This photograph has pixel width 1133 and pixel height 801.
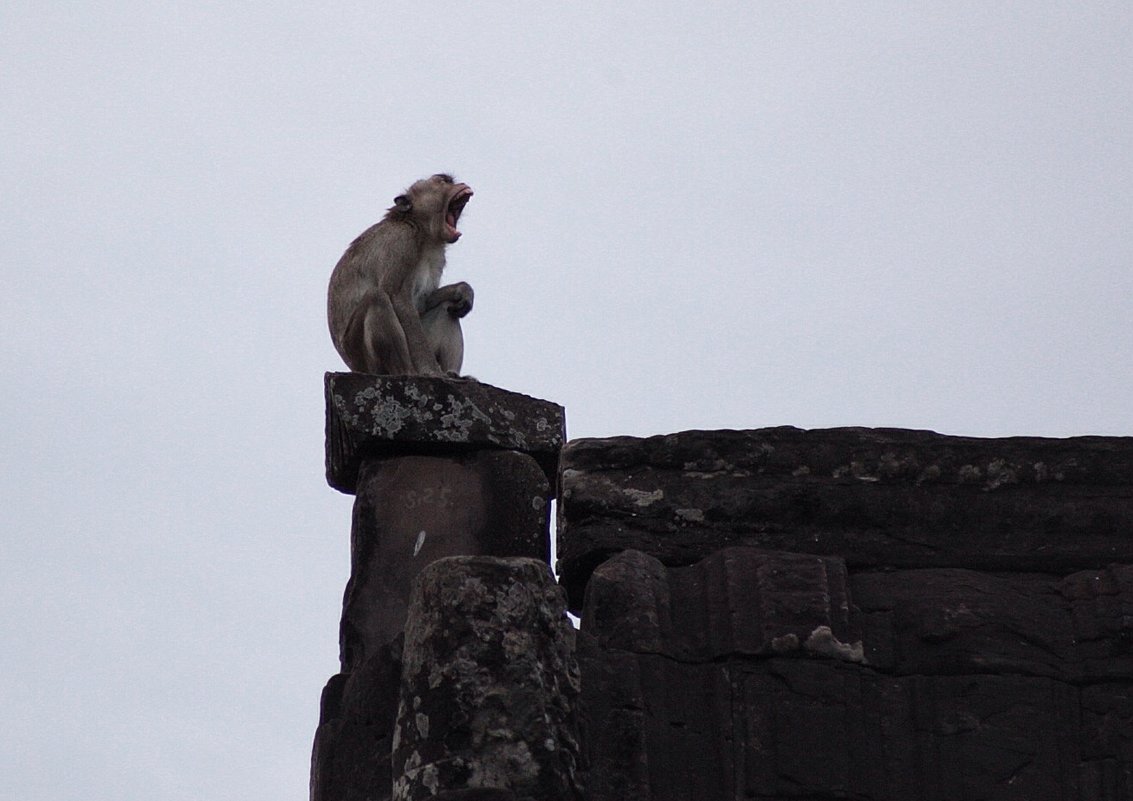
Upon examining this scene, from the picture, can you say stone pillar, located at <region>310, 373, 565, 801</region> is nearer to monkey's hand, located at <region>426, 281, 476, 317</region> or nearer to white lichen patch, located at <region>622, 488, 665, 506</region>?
white lichen patch, located at <region>622, 488, 665, 506</region>

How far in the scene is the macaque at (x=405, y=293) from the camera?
909 cm

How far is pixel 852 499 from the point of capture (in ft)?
13.6

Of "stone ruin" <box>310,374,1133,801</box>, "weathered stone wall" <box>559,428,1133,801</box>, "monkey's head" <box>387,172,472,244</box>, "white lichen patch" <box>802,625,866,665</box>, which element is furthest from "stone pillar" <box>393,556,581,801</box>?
"monkey's head" <box>387,172,472,244</box>

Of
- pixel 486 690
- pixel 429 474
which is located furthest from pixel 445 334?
pixel 486 690

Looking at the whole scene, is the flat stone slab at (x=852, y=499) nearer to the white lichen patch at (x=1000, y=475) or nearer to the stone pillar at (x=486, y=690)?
the white lichen patch at (x=1000, y=475)

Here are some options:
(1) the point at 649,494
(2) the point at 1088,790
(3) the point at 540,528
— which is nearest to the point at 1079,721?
(2) the point at 1088,790

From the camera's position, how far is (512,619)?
11.5 feet

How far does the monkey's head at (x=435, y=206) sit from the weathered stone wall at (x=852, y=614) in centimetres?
608

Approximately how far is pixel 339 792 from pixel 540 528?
2080mm

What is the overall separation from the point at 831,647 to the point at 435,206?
6.88m

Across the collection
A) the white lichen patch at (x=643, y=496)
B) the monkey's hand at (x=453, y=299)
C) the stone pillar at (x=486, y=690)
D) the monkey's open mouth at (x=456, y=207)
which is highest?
the monkey's open mouth at (x=456, y=207)

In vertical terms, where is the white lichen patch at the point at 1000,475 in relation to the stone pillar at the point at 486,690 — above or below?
above

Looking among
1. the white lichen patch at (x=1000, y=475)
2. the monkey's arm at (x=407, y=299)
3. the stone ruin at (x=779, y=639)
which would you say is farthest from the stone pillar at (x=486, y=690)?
the monkey's arm at (x=407, y=299)

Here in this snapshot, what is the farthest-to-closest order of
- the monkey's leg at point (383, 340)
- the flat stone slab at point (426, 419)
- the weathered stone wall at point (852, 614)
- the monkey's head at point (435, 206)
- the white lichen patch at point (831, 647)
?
the monkey's head at point (435, 206) → the monkey's leg at point (383, 340) → the flat stone slab at point (426, 419) → the white lichen patch at point (831, 647) → the weathered stone wall at point (852, 614)
